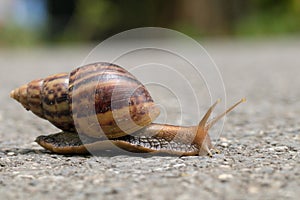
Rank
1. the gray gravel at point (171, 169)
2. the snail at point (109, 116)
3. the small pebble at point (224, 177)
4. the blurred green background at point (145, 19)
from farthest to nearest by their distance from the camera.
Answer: the blurred green background at point (145, 19), the snail at point (109, 116), the small pebble at point (224, 177), the gray gravel at point (171, 169)

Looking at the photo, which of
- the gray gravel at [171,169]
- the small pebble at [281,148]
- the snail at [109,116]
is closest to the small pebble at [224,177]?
the gray gravel at [171,169]

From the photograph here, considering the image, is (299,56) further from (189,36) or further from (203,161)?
(203,161)

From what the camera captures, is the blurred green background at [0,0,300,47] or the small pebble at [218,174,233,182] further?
the blurred green background at [0,0,300,47]

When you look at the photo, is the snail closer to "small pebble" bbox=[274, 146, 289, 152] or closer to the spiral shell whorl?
the spiral shell whorl

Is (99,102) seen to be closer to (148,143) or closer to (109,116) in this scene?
(109,116)

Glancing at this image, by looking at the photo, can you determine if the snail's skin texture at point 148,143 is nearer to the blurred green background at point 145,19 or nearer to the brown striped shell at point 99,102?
the brown striped shell at point 99,102

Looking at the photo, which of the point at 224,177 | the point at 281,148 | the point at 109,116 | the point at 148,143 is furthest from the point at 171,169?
the point at 281,148

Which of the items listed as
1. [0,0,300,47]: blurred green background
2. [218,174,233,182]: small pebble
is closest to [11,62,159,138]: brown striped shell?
[218,174,233,182]: small pebble
